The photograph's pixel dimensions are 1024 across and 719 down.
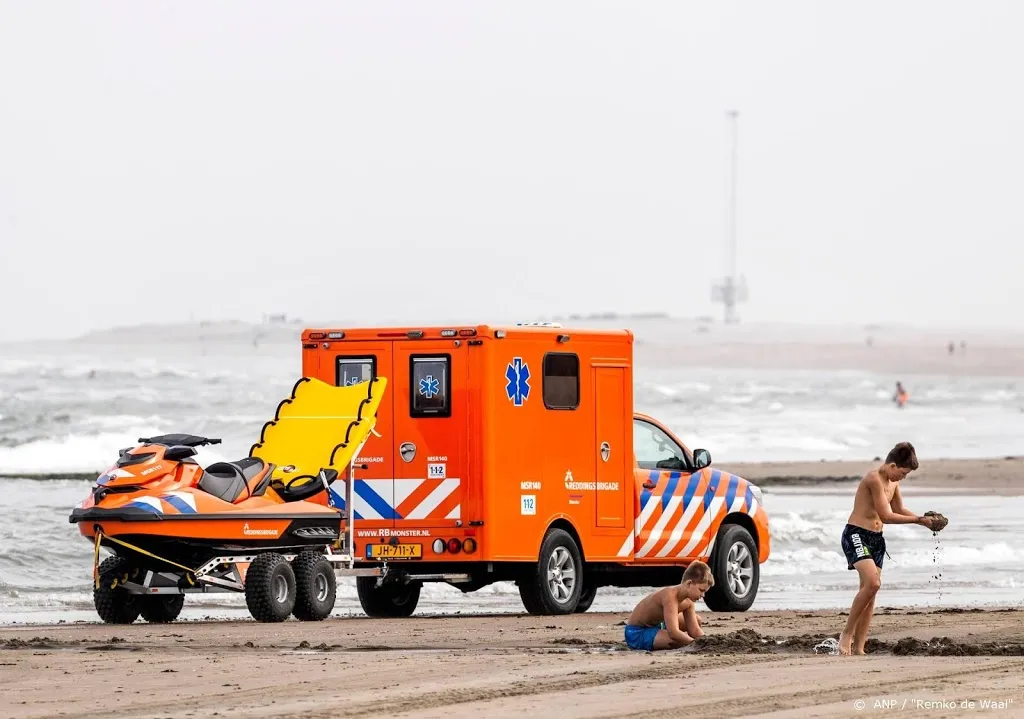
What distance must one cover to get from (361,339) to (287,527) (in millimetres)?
1778

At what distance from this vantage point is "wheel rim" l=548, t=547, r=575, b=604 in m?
16.8

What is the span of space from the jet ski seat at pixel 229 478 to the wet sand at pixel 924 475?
20563 mm

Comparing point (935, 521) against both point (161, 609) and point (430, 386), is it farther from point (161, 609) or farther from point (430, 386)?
point (161, 609)

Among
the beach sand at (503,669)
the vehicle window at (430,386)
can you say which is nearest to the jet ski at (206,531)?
the beach sand at (503,669)

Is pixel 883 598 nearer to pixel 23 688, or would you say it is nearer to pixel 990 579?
pixel 990 579

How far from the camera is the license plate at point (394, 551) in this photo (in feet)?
54.2

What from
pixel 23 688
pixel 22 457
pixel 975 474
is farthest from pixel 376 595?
pixel 22 457

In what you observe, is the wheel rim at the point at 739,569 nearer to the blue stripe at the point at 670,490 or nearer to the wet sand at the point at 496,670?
the blue stripe at the point at 670,490

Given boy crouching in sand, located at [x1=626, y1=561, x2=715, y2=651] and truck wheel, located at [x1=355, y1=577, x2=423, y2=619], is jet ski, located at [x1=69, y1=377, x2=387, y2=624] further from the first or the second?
boy crouching in sand, located at [x1=626, y1=561, x2=715, y2=651]

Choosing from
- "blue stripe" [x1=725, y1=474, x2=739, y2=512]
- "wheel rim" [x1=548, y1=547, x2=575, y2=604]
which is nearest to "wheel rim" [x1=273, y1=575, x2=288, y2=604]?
"wheel rim" [x1=548, y1=547, x2=575, y2=604]

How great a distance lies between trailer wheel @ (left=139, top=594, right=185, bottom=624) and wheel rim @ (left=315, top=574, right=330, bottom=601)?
1132 millimetres

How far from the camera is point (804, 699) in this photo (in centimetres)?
1056

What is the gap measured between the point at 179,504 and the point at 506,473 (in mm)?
2638

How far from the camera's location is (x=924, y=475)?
39781mm
